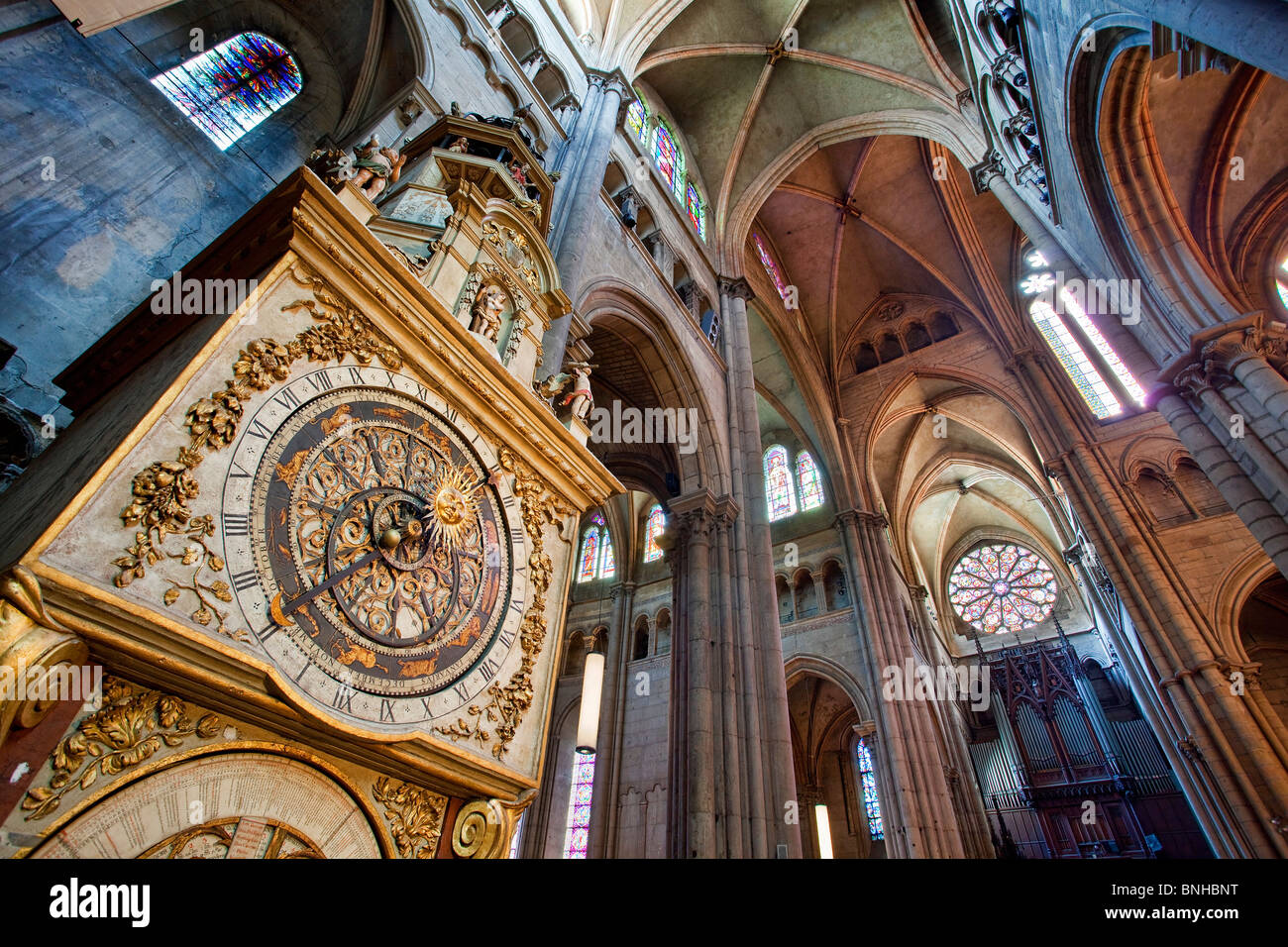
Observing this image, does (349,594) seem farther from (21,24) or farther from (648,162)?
(648,162)

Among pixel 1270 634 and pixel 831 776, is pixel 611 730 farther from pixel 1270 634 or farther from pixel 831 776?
pixel 1270 634

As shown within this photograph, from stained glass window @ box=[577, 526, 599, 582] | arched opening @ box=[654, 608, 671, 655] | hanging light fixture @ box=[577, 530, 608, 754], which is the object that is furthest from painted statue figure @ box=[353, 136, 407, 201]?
stained glass window @ box=[577, 526, 599, 582]

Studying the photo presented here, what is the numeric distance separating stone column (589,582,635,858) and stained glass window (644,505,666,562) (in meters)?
1.14

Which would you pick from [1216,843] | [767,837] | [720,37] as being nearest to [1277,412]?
[767,837]

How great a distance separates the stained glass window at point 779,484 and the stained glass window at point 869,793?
21.1ft

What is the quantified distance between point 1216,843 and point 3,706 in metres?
14.5

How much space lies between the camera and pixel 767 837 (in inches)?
256

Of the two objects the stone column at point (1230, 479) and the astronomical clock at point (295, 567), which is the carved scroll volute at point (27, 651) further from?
the stone column at point (1230, 479)

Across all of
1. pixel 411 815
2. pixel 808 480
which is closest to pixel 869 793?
pixel 808 480

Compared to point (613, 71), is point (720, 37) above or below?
above

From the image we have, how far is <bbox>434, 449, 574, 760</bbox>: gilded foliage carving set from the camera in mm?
2207

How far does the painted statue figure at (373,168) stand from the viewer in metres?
2.83

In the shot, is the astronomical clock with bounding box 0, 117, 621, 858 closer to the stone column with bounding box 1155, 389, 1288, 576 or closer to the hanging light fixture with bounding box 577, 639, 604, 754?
the hanging light fixture with bounding box 577, 639, 604, 754

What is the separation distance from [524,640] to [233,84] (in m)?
6.83
